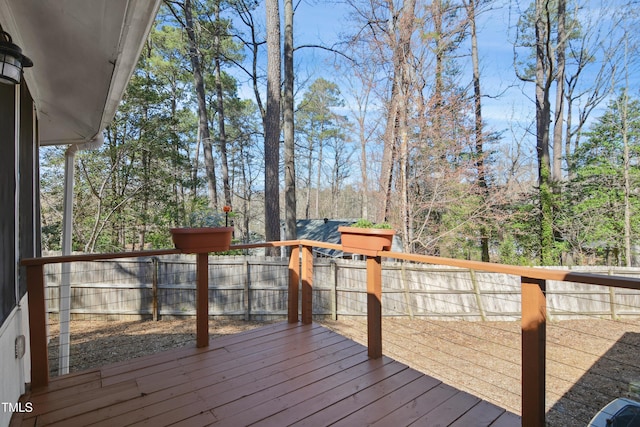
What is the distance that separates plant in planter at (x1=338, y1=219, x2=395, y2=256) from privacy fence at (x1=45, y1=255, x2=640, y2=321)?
3.85 meters

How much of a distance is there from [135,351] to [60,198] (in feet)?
18.5

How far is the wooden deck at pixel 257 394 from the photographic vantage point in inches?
64.2

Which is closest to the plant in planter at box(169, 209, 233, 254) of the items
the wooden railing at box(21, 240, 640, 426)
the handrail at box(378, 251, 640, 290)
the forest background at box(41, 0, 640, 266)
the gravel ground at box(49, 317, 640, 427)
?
the wooden railing at box(21, 240, 640, 426)

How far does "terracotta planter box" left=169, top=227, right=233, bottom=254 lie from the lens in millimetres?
2318

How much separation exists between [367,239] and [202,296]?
4.60 feet

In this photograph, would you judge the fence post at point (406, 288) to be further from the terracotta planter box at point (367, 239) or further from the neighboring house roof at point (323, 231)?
the neighboring house roof at point (323, 231)

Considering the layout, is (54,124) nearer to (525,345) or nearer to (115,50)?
(115,50)

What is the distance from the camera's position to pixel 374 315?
235 centimetres

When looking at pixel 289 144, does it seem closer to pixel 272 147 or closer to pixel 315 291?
pixel 272 147

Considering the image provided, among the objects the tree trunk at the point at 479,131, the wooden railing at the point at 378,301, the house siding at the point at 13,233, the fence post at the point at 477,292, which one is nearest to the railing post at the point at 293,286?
the wooden railing at the point at 378,301

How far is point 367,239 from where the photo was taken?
7.54 feet

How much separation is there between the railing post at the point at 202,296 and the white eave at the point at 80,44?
139cm

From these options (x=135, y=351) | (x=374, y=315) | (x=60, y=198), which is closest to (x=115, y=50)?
(x=374, y=315)

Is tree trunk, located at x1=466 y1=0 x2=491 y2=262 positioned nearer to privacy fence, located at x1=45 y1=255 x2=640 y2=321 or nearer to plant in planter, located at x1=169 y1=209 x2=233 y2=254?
privacy fence, located at x1=45 y1=255 x2=640 y2=321
